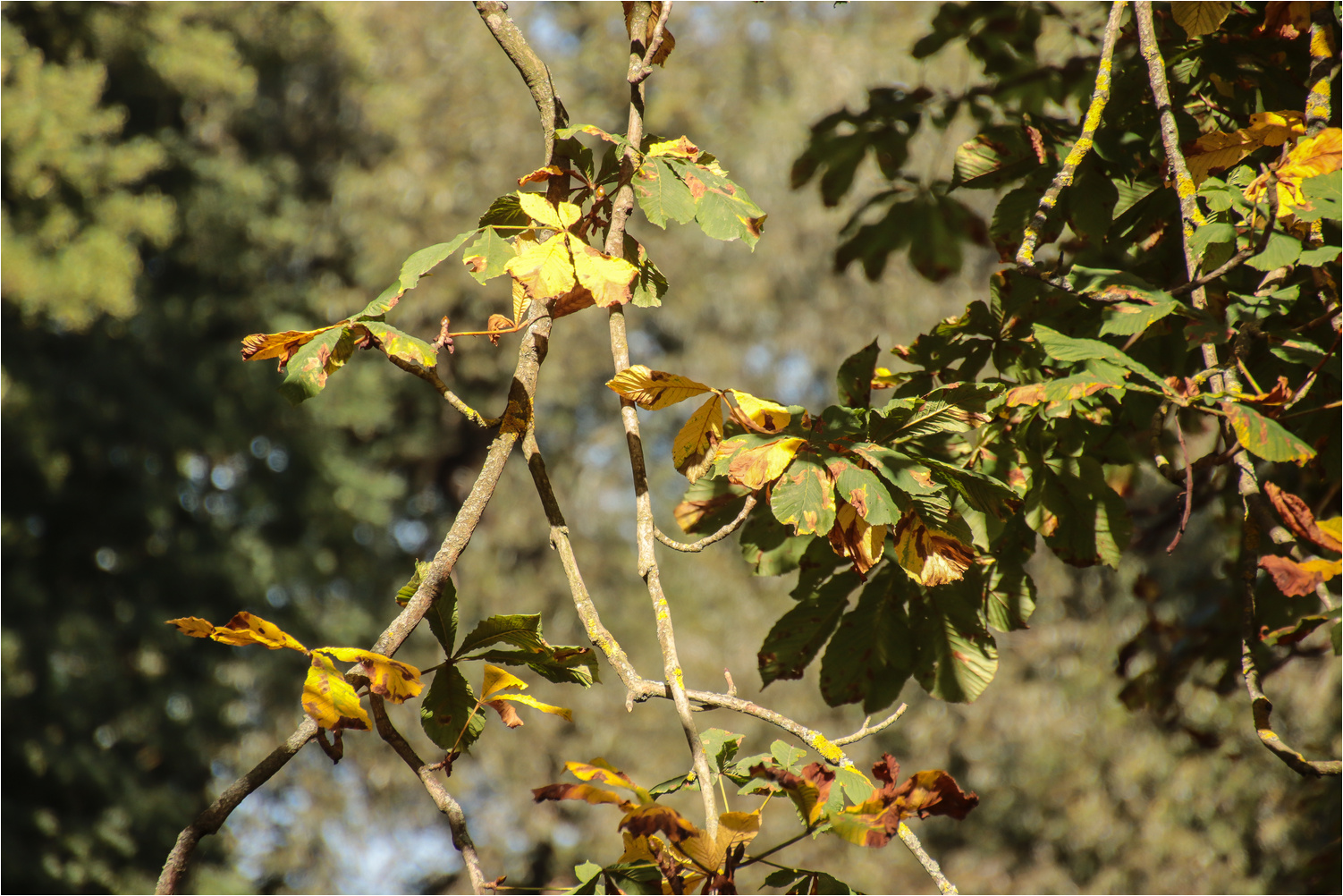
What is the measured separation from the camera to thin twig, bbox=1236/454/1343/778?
0.84 meters

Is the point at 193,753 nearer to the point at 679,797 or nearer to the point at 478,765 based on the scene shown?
the point at 478,765

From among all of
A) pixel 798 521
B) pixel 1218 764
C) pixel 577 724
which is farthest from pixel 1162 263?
pixel 577 724

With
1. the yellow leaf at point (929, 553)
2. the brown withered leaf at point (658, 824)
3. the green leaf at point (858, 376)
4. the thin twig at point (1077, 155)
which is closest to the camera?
the brown withered leaf at point (658, 824)

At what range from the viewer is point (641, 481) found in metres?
0.79

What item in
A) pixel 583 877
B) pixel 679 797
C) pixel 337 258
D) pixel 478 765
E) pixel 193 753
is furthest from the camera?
pixel 337 258

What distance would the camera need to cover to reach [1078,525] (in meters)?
1.05

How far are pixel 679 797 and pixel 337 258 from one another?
15.0ft

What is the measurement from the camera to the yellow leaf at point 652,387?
2.51 ft

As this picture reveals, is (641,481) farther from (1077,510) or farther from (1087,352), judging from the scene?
(1077,510)

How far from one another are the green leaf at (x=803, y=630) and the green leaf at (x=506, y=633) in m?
0.40

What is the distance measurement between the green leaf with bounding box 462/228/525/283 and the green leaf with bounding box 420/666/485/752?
32 cm

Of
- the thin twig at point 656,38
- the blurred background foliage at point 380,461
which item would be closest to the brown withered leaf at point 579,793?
the thin twig at point 656,38

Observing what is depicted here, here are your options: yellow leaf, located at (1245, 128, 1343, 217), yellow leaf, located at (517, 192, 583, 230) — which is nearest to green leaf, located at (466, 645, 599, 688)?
yellow leaf, located at (517, 192, 583, 230)

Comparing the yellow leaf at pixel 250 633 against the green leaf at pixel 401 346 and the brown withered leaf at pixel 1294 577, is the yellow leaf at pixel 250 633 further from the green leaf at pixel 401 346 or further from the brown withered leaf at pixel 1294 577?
the brown withered leaf at pixel 1294 577
